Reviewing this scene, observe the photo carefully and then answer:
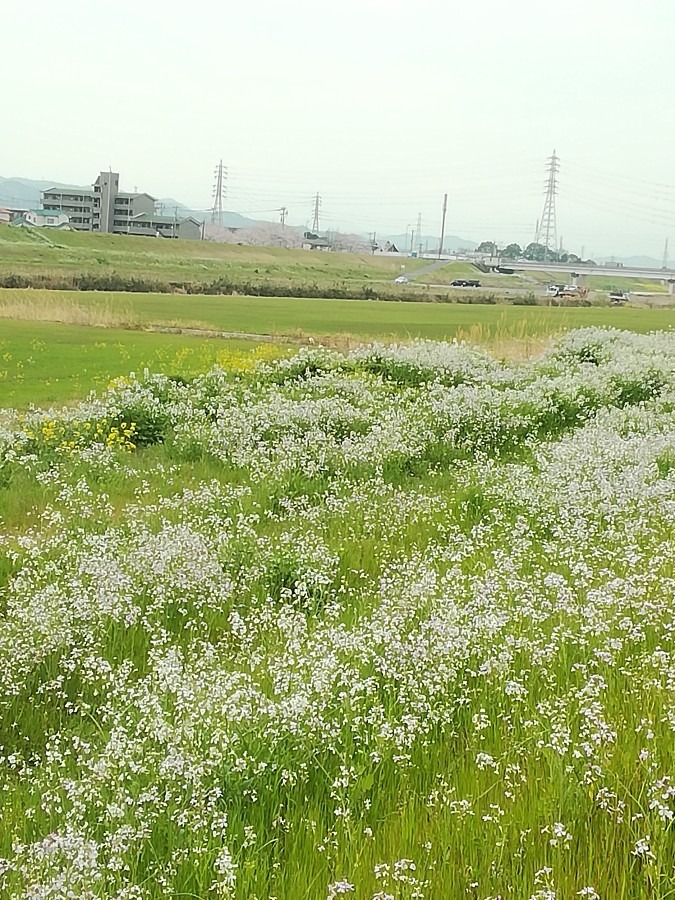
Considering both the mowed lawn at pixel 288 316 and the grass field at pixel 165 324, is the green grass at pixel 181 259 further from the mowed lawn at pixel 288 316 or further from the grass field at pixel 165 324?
the grass field at pixel 165 324

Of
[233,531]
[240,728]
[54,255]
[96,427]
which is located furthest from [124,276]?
[240,728]

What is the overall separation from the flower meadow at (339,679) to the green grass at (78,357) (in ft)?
36.0

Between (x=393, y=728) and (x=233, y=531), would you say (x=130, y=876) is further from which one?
(x=233, y=531)

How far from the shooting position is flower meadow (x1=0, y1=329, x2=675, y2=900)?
12.7 feet

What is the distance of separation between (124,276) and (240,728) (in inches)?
3254

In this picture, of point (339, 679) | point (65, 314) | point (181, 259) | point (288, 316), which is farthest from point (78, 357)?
point (181, 259)

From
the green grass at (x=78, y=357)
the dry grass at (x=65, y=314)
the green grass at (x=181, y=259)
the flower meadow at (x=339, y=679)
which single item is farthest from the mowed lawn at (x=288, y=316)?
the flower meadow at (x=339, y=679)

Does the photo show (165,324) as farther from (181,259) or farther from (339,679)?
(181,259)

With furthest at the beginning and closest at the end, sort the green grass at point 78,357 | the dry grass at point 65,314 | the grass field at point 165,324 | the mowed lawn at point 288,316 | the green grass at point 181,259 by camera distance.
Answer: the green grass at point 181,259
the mowed lawn at point 288,316
the dry grass at point 65,314
the grass field at point 165,324
the green grass at point 78,357

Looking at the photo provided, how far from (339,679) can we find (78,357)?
91.6 feet

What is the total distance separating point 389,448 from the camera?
14984mm

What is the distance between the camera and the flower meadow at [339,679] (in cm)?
386

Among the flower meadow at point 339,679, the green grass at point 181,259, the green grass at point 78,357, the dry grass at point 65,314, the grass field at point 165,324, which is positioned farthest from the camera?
the green grass at point 181,259

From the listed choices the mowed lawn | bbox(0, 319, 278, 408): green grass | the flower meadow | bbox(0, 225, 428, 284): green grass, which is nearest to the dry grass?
the mowed lawn
